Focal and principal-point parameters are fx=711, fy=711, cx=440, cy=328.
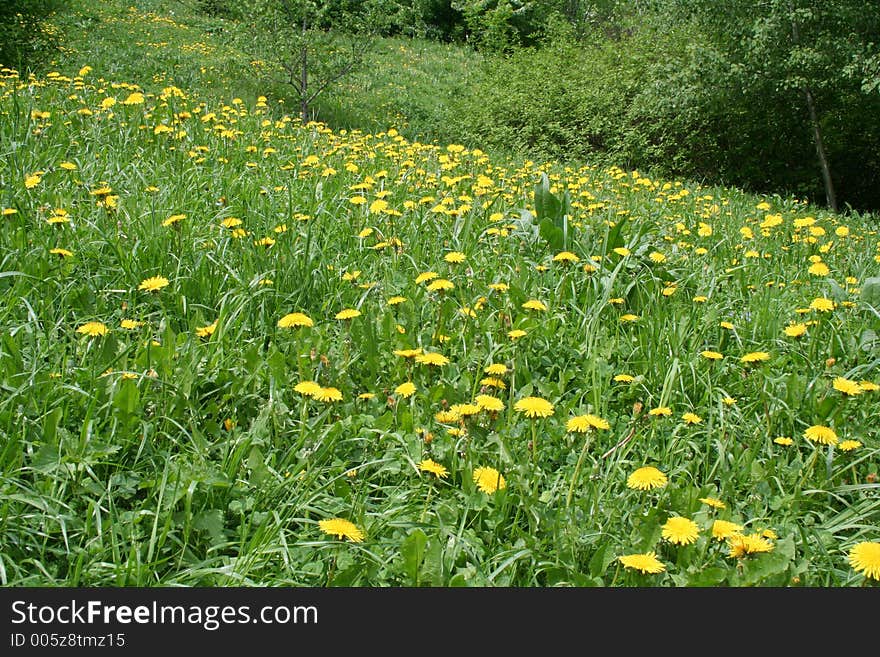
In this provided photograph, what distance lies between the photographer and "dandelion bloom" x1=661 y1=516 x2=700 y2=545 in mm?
1507

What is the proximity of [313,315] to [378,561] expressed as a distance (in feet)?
4.34

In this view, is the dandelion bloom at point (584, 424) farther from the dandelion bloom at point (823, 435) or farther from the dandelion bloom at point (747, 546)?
the dandelion bloom at point (823, 435)

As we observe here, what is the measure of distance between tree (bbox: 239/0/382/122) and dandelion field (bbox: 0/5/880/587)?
7331 mm

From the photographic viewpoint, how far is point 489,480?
170 centimetres

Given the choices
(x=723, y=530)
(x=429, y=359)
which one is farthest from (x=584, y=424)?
(x=429, y=359)

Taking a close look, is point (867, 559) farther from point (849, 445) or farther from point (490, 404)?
point (490, 404)

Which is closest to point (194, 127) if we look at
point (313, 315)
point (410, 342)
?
point (313, 315)

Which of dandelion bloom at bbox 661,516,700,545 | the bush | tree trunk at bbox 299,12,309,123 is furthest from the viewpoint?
tree trunk at bbox 299,12,309,123

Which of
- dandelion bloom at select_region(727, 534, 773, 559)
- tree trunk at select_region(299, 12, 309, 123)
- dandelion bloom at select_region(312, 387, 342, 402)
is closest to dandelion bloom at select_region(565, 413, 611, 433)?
dandelion bloom at select_region(727, 534, 773, 559)

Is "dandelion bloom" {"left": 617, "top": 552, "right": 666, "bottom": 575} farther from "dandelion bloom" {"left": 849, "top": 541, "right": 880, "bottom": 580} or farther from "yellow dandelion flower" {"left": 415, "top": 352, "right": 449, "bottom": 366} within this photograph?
"yellow dandelion flower" {"left": 415, "top": 352, "right": 449, "bottom": 366}

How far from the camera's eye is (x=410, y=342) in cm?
245

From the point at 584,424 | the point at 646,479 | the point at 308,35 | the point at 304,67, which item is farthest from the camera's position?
the point at 304,67

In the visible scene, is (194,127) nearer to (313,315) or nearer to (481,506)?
(313,315)

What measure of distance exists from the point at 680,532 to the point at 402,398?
0.92 m
